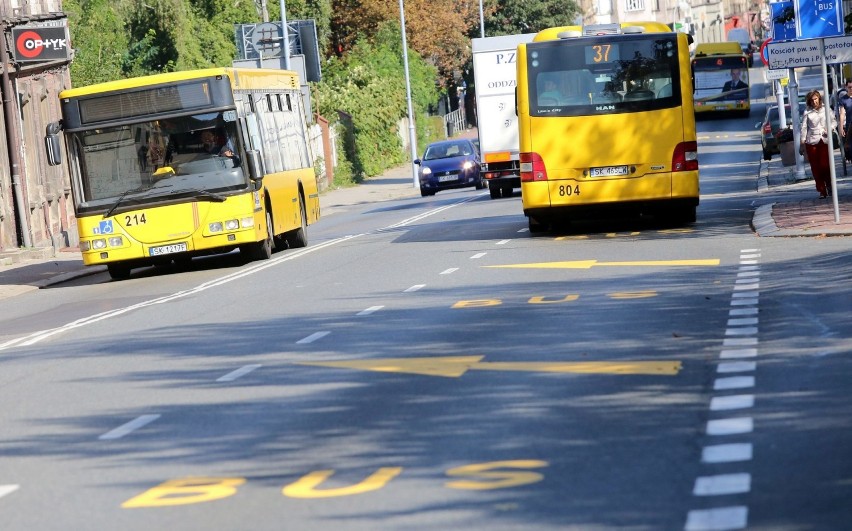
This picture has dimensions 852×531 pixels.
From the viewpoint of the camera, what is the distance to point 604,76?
2505 cm

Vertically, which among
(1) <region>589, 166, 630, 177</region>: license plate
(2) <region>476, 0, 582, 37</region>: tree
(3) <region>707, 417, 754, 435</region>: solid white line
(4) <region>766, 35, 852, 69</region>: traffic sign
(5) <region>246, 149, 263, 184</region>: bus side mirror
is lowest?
(3) <region>707, 417, 754, 435</region>: solid white line

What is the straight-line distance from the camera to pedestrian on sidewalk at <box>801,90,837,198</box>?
26.9m

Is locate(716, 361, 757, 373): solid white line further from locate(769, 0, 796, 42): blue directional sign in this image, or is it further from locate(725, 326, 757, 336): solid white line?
locate(769, 0, 796, 42): blue directional sign

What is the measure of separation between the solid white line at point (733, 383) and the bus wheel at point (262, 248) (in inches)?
643

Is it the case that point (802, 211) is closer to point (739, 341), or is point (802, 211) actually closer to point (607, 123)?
point (607, 123)

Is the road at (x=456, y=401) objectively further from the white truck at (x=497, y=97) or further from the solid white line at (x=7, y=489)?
the white truck at (x=497, y=97)

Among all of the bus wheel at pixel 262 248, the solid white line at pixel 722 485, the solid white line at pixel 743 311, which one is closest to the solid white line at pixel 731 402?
the solid white line at pixel 722 485

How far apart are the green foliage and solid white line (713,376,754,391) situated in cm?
5684

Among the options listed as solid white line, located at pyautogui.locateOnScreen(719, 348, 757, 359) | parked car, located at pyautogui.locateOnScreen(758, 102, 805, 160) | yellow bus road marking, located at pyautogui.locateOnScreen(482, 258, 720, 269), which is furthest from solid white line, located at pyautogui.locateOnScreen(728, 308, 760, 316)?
parked car, located at pyautogui.locateOnScreen(758, 102, 805, 160)

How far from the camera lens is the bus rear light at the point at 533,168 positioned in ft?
81.1

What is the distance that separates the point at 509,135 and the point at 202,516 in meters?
34.2

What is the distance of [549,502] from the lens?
7.15 meters

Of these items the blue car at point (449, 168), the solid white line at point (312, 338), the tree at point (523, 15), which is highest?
→ the tree at point (523, 15)

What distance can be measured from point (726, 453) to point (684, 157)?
1696 cm
